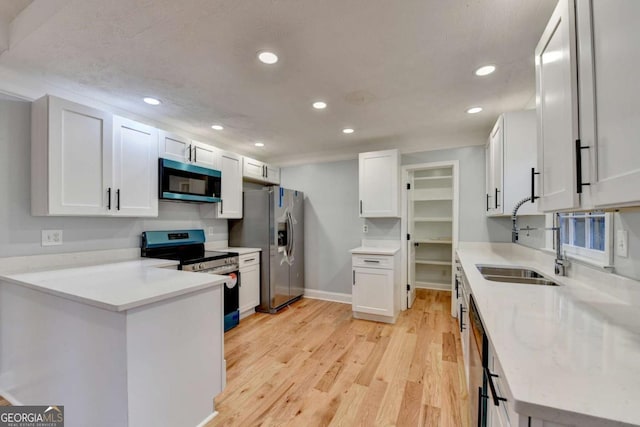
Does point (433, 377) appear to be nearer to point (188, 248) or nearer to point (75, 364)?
point (75, 364)

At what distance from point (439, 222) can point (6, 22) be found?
18.6 feet

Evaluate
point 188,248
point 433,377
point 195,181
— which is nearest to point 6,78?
point 195,181

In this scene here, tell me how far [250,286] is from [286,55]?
9.16ft

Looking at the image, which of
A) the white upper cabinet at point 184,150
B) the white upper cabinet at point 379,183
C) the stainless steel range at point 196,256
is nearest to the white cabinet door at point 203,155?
the white upper cabinet at point 184,150

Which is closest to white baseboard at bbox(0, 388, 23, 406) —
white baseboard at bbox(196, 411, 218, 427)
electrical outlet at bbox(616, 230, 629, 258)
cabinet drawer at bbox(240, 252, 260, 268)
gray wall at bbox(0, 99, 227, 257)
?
gray wall at bbox(0, 99, 227, 257)

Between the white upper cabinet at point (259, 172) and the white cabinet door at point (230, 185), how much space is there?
5.7 inches

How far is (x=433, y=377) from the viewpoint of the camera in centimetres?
218

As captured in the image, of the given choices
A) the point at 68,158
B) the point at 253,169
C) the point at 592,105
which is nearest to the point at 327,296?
the point at 253,169

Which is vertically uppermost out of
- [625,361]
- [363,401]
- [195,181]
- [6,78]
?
[6,78]

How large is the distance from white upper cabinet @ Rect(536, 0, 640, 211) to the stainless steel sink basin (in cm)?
100

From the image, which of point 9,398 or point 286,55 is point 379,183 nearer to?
point 286,55

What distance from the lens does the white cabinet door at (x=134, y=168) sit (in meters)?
2.34

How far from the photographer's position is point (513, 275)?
7.50 ft

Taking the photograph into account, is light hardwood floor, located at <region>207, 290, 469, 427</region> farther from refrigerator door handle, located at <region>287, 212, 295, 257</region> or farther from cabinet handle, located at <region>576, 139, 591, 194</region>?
cabinet handle, located at <region>576, 139, 591, 194</region>
